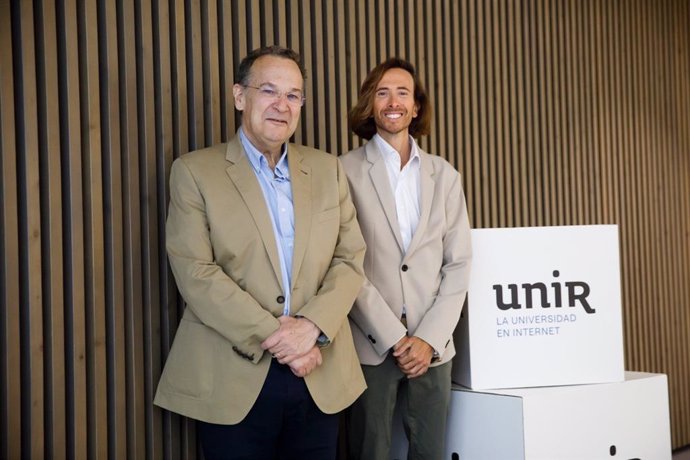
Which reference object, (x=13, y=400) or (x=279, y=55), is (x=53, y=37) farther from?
(x=13, y=400)

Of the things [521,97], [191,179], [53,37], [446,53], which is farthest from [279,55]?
[521,97]

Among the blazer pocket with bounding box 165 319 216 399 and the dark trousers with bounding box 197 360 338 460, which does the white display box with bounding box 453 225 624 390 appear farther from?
the blazer pocket with bounding box 165 319 216 399

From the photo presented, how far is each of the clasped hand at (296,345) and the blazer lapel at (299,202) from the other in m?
0.17

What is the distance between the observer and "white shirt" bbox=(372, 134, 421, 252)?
11.6ft

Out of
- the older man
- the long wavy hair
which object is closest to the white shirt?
the long wavy hair

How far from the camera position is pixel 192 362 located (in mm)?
2941

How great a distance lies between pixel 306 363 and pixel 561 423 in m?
1.32

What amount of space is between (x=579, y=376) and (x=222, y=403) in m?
1.69

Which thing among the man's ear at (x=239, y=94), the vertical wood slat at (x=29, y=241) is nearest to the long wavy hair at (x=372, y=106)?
the man's ear at (x=239, y=94)

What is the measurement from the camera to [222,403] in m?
2.87

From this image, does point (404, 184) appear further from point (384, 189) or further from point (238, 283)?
point (238, 283)

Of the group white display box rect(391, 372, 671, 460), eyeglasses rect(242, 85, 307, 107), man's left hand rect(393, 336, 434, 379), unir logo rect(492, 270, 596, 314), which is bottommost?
white display box rect(391, 372, 671, 460)

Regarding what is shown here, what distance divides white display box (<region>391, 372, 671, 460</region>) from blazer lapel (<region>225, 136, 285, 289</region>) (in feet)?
3.92

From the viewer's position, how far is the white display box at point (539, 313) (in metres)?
3.64
